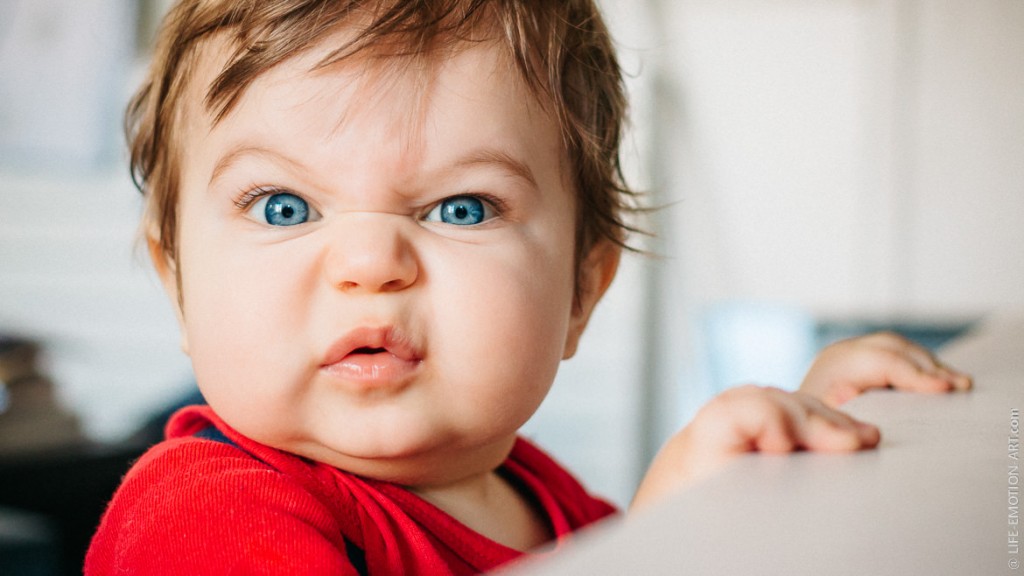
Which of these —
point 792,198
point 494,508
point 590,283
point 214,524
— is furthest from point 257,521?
point 792,198

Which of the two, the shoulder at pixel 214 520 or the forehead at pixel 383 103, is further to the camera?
the forehead at pixel 383 103

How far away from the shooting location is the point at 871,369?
2.96ft

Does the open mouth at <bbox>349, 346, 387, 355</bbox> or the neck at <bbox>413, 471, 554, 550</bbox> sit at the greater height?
Answer: the open mouth at <bbox>349, 346, 387, 355</bbox>

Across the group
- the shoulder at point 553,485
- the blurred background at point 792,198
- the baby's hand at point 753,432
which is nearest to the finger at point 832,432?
the baby's hand at point 753,432

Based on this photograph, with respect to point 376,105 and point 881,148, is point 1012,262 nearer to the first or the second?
→ point 881,148

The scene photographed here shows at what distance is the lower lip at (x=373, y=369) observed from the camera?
0.69 m

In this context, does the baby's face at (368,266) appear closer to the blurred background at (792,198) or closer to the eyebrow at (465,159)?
the eyebrow at (465,159)

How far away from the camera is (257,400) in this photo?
72 cm

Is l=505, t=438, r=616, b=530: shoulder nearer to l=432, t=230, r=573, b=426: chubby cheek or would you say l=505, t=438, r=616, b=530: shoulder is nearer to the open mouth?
l=432, t=230, r=573, b=426: chubby cheek

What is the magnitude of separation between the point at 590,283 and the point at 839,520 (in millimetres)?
713

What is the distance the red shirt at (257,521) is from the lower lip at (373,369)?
0.08 m

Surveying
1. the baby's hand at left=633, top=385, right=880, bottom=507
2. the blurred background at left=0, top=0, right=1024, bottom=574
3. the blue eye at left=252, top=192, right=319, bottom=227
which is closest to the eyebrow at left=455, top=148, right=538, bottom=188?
the blue eye at left=252, top=192, right=319, bottom=227

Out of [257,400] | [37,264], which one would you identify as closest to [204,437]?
[257,400]

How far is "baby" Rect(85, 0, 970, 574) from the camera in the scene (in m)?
0.68
